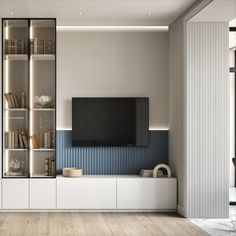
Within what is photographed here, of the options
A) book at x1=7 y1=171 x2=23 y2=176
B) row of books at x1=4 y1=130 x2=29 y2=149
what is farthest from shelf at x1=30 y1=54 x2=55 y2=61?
book at x1=7 y1=171 x2=23 y2=176

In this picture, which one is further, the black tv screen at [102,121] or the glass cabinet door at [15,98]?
the black tv screen at [102,121]

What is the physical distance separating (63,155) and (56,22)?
182cm

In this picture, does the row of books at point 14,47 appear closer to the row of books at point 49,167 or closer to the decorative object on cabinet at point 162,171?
the row of books at point 49,167

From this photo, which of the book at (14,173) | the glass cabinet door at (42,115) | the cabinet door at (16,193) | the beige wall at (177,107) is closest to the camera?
the beige wall at (177,107)

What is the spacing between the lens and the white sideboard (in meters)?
7.79

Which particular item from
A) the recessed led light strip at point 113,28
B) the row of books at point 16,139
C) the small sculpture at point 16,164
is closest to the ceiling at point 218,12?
the recessed led light strip at point 113,28

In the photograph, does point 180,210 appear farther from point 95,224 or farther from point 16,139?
point 16,139

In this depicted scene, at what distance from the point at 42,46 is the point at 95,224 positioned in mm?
2556

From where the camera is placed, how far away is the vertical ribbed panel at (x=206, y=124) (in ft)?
24.0

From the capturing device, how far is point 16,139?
26.1ft

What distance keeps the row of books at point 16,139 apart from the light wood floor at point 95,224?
3.05 ft

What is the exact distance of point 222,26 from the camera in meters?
7.35

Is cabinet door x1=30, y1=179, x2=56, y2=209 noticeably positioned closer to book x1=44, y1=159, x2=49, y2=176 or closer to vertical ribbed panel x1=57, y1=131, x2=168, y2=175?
book x1=44, y1=159, x2=49, y2=176

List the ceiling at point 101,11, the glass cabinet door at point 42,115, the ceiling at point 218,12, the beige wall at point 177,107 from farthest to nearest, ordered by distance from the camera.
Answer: the glass cabinet door at point 42,115, the beige wall at point 177,107, the ceiling at point 101,11, the ceiling at point 218,12
